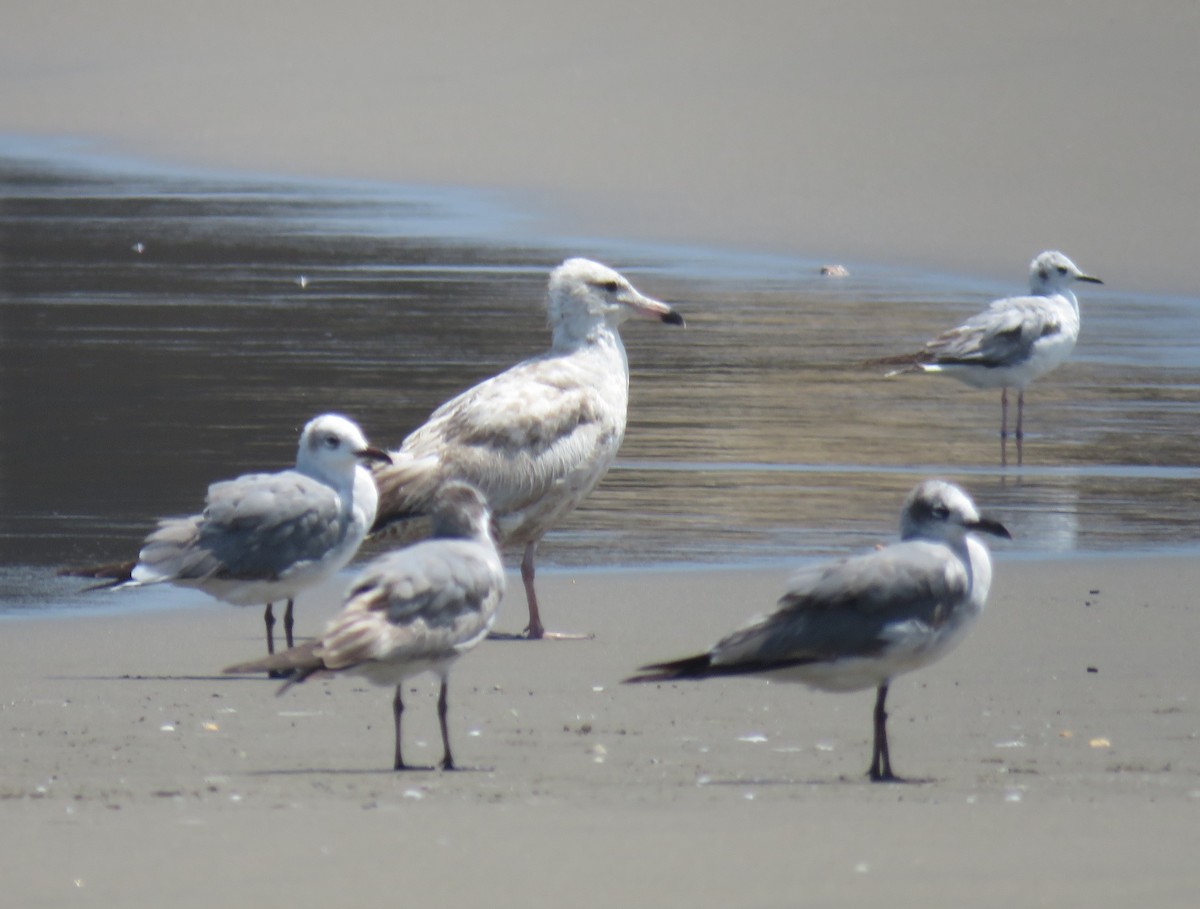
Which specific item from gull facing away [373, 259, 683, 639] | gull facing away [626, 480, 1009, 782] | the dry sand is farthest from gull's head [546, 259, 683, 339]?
gull facing away [626, 480, 1009, 782]

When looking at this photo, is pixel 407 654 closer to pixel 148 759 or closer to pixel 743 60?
pixel 148 759

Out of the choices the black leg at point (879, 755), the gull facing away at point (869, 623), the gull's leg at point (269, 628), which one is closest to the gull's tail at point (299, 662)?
the gull facing away at point (869, 623)

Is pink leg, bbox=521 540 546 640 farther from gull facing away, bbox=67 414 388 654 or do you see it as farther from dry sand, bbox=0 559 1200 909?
gull facing away, bbox=67 414 388 654

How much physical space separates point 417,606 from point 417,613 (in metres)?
0.02

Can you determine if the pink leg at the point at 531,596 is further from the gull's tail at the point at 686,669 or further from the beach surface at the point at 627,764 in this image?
the gull's tail at the point at 686,669

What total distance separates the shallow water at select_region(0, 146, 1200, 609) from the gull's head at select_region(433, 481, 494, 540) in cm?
254

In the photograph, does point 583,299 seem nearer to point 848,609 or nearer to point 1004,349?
point 848,609

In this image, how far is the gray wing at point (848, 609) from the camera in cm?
654

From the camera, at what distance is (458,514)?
7.23 m

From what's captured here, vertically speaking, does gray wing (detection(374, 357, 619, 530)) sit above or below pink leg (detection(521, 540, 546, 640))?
above

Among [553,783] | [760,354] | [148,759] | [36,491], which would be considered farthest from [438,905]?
[760,354]

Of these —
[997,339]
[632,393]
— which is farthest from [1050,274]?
[632,393]

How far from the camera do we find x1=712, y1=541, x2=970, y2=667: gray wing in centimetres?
654

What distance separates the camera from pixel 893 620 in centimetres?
659
